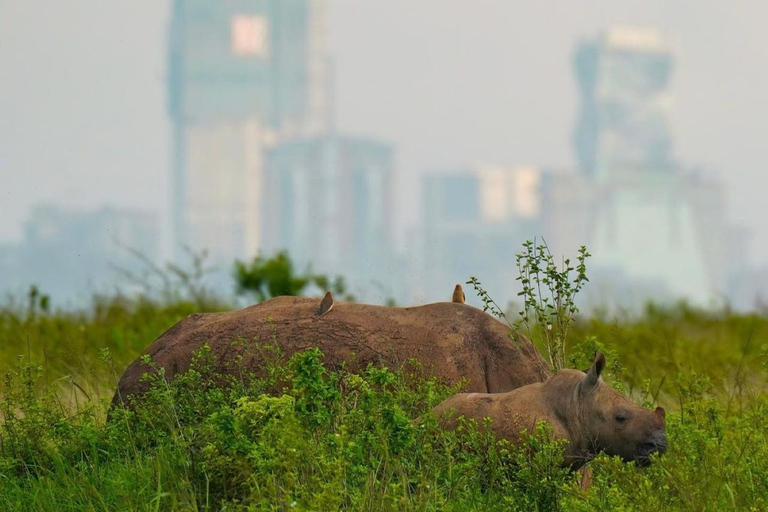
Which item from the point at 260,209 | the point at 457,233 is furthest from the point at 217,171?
the point at 457,233

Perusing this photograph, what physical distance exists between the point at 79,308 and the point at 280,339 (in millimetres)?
8448

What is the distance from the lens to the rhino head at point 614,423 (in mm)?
6055

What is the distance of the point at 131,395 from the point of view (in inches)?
278

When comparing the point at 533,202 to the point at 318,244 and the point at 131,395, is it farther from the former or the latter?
the point at 131,395

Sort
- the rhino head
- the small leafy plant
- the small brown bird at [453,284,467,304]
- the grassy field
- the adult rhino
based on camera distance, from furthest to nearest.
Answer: the small brown bird at [453,284,467,304] < the small leafy plant < the adult rhino < the rhino head < the grassy field

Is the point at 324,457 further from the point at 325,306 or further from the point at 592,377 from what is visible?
the point at 325,306

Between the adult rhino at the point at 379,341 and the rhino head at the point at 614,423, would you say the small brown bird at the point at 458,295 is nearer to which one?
the adult rhino at the point at 379,341

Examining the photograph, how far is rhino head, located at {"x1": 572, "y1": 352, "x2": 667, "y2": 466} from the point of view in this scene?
6055 mm

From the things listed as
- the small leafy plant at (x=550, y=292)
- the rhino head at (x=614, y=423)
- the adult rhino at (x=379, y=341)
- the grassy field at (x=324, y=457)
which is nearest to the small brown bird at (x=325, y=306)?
the adult rhino at (x=379, y=341)

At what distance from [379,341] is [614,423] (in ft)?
4.57

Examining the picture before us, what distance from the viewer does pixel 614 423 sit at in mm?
6102

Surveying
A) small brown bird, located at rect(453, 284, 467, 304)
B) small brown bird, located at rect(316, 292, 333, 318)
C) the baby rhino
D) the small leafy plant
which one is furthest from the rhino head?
small brown bird, located at rect(316, 292, 333, 318)

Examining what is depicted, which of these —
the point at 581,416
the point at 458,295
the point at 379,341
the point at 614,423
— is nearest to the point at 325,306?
the point at 379,341

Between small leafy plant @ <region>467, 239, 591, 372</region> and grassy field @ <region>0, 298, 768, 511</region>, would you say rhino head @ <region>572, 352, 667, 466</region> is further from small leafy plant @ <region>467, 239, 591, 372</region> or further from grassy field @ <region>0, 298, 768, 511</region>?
small leafy plant @ <region>467, 239, 591, 372</region>
